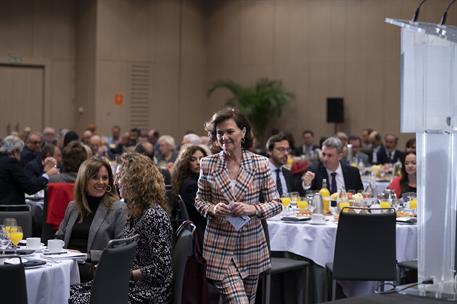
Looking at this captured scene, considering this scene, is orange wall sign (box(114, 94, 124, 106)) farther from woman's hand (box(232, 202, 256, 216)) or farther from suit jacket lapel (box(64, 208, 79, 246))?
woman's hand (box(232, 202, 256, 216))

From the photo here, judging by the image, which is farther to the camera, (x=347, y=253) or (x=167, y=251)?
(x=347, y=253)

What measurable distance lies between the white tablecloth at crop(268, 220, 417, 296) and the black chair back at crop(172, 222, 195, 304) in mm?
1877

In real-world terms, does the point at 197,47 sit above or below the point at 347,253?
above

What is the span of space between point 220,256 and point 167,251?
32cm

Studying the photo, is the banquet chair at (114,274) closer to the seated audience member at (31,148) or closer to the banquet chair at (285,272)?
the banquet chair at (285,272)

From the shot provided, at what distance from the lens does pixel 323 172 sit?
8547 mm

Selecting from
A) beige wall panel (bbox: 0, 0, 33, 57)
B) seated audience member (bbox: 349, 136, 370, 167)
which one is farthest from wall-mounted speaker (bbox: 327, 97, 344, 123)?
beige wall panel (bbox: 0, 0, 33, 57)

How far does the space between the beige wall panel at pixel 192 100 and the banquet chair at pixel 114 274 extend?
16.5m

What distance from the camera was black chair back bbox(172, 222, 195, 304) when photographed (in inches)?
200

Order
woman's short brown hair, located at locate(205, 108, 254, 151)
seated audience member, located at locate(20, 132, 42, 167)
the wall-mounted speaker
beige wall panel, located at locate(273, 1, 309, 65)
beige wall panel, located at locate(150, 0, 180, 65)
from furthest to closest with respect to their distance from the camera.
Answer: beige wall panel, located at locate(150, 0, 180, 65) < beige wall panel, located at locate(273, 1, 309, 65) < the wall-mounted speaker < seated audience member, located at locate(20, 132, 42, 167) < woman's short brown hair, located at locate(205, 108, 254, 151)

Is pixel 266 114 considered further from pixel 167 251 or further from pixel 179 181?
pixel 167 251

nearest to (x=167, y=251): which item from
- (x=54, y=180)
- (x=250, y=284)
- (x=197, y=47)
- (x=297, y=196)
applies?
(x=250, y=284)

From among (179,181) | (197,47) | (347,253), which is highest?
(197,47)

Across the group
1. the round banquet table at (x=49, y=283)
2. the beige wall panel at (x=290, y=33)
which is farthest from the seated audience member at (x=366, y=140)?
the round banquet table at (x=49, y=283)
